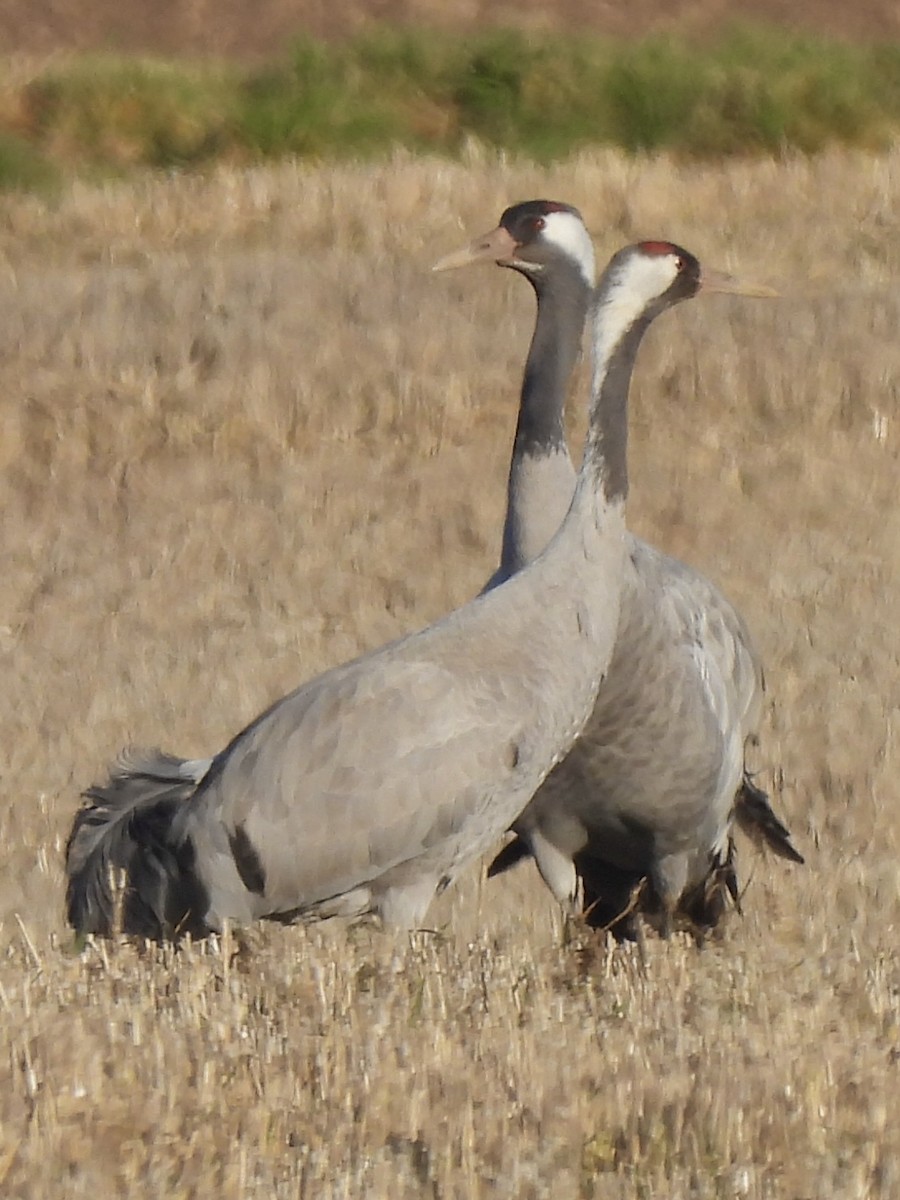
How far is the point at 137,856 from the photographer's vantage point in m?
5.58

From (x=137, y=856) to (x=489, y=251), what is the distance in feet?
5.66

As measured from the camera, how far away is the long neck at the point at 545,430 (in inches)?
227

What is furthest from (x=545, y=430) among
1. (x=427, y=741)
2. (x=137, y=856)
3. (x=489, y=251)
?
→ (x=137, y=856)

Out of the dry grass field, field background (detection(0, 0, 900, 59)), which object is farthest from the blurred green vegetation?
field background (detection(0, 0, 900, 59))

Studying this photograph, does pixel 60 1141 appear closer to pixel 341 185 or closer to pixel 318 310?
pixel 318 310

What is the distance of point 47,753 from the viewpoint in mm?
7988

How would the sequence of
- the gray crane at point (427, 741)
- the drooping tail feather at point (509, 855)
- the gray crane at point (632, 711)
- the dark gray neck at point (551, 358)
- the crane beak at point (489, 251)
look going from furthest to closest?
the drooping tail feather at point (509, 855) → the crane beak at point (489, 251) → the dark gray neck at point (551, 358) → the gray crane at point (632, 711) → the gray crane at point (427, 741)

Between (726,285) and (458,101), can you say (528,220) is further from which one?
(458,101)

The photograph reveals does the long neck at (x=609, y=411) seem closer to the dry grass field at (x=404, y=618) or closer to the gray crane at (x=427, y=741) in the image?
the gray crane at (x=427, y=741)

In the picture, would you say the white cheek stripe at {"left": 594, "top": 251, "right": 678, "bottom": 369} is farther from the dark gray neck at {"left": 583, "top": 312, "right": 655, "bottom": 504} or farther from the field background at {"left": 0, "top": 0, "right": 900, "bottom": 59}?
the field background at {"left": 0, "top": 0, "right": 900, "bottom": 59}

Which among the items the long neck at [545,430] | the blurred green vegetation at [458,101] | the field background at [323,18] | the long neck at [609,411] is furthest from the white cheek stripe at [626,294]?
the field background at [323,18]

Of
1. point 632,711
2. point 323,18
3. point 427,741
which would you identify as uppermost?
point 427,741

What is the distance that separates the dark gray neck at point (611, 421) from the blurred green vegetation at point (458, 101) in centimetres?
935

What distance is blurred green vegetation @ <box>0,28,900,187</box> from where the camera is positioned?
49.4 feet
